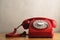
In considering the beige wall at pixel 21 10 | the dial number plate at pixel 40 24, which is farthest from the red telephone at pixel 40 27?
the beige wall at pixel 21 10

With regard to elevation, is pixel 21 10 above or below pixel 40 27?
above

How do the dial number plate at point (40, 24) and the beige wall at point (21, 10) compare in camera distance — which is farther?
the beige wall at point (21, 10)

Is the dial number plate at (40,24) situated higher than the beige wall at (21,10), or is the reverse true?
the beige wall at (21,10)

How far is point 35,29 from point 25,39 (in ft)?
0.39

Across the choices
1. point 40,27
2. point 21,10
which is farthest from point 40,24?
point 21,10

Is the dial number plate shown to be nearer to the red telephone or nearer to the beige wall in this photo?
the red telephone

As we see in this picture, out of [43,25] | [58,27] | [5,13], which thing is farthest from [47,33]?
[5,13]

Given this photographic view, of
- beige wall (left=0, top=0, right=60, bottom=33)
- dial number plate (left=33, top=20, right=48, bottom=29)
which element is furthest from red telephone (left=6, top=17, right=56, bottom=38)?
beige wall (left=0, top=0, right=60, bottom=33)

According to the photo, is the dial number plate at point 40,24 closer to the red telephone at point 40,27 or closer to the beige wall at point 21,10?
the red telephone at point 40,27

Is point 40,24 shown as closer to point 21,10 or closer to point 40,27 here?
point 40,27

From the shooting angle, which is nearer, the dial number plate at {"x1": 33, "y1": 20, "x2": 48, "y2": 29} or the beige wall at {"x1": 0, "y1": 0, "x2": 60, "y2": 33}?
the dial number plate at {"x1": 33, "y1": 20, "x2": 48, "y2": 29}

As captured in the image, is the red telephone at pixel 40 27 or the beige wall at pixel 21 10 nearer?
the red telephone at pixel 40 27

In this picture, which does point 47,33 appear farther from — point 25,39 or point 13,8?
point 13,8

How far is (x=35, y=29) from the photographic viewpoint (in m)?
1.16
